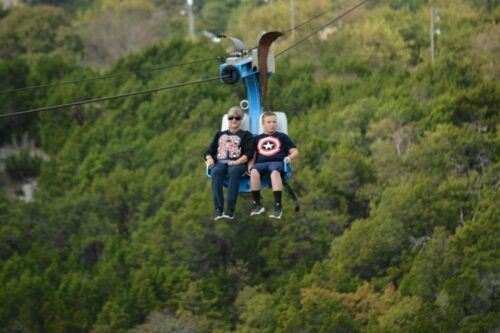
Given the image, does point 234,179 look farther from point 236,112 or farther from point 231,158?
point 236,112

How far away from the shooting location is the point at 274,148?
69.5 ft

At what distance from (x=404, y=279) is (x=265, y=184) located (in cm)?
4071

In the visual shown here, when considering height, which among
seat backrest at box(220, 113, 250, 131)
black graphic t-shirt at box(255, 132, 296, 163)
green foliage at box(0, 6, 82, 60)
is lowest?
black graphic t-shirt at box(255, 132, 296, 163)

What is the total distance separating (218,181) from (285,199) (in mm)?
49010

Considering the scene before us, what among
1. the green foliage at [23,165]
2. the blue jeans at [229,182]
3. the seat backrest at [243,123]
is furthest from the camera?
the green foliage at [23,165]

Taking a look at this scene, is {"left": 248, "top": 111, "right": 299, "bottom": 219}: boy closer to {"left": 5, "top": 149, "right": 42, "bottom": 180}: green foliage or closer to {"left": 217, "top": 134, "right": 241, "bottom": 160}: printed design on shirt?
{"left": 217, "top": 134, "right": 241, "bottom": 160}: printed design on shirt

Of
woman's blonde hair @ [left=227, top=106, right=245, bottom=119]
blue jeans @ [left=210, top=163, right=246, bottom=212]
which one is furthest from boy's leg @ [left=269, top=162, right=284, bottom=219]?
woman's blonde hair @ [left=227, top=106, right=245, bottom=119]

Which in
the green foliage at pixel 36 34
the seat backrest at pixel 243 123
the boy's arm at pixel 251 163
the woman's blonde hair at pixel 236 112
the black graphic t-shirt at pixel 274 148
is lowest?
the boy's arm at pixel 251 163

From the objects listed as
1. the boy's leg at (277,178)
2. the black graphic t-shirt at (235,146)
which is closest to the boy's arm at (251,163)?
the black graphic t-shirt at (235,146)

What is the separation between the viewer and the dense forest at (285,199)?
62.6 meters

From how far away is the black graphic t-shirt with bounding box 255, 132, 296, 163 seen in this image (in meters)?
21.1

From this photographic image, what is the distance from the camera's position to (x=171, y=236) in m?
73.1

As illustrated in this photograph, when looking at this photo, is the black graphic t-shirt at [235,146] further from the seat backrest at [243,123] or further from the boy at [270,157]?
the seat backrest at [243,123]

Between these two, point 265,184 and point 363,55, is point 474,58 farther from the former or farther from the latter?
point 265,184
